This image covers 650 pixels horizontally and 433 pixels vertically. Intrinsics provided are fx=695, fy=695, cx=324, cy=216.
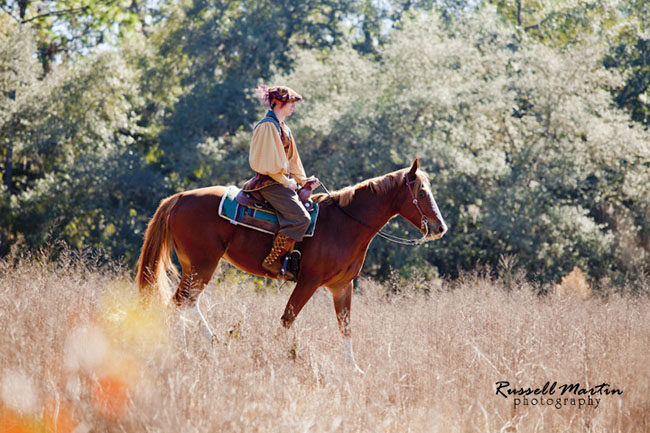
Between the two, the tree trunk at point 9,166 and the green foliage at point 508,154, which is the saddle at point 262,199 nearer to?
the green foliage at point 508,154

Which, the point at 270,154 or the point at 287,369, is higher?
the point at 270,154

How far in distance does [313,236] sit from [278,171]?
670mm

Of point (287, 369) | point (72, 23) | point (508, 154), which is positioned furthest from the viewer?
point (72, 23)

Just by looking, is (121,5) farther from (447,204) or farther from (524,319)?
(524,319)

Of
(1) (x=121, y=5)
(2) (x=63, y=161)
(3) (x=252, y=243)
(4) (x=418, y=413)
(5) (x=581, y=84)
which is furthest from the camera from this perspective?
(1) (x=121, y=5)

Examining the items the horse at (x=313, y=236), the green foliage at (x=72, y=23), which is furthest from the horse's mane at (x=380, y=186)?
the green foliage at (x=72, y=23)

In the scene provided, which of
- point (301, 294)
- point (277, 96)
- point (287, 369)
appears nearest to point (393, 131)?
point (277, 96)

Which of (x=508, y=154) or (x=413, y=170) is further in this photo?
(x=508, y=154)

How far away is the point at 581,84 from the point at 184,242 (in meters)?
12.2

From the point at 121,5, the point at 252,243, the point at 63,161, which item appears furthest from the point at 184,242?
the point at 121,5

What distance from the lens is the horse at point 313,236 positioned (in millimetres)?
6164

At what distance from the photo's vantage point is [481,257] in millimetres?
15812

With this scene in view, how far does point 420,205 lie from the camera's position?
6234 mm

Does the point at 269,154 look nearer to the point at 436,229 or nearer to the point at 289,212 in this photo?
the point at 289,212
